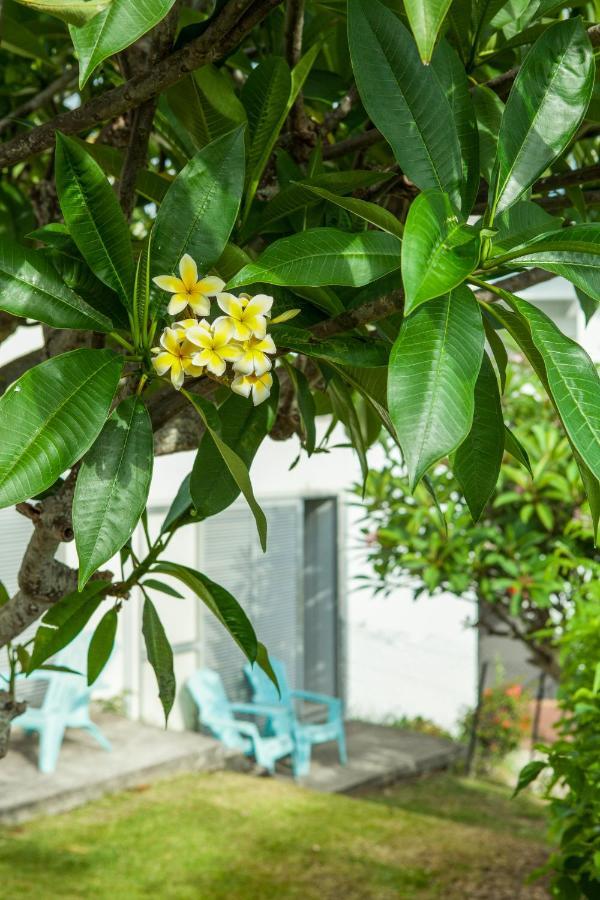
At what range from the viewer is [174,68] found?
76 cm

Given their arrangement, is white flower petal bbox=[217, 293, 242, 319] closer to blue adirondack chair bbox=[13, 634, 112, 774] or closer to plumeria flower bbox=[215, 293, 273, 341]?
plumeria flower bbox=[215, 293, 273, 341]

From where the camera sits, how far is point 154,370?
688 millimetres

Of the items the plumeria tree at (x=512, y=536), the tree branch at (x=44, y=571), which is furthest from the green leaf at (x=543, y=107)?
the plumeria tree at (x=512, y=536)

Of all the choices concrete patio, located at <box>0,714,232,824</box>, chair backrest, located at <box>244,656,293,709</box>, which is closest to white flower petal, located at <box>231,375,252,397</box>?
concrete patio, located at <box>0,714,232,824</box>

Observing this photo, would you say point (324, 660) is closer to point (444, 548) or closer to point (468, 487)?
point (444, 548)

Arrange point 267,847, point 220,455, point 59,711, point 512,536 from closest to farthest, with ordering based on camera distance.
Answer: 1. point 220,455
2. point 512,536
3. point 267,847
4. point 59,711

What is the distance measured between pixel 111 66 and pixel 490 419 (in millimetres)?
1012

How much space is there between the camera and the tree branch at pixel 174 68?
725 mm

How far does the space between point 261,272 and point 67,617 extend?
0.49m

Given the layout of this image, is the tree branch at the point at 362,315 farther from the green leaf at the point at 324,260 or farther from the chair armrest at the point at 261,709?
the chair armrest at the point at 261,709

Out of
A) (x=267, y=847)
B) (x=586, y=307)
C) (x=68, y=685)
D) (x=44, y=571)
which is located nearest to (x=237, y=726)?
(x=68, y=685)

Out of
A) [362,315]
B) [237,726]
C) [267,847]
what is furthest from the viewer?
[237,726]

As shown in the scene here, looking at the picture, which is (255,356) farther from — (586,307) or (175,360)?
(586,307)

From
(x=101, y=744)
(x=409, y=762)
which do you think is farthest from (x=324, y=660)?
(x=101, y=744)
